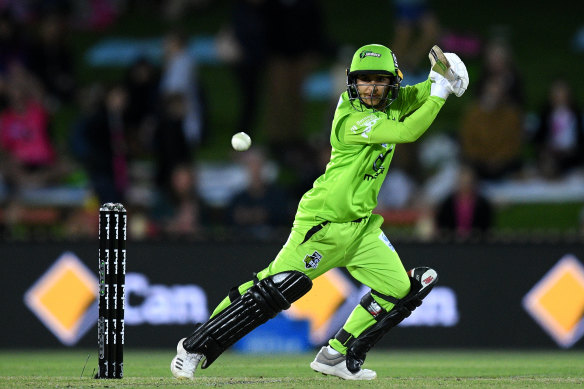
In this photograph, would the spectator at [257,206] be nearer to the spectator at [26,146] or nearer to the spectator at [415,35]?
the spectator at [26,146]

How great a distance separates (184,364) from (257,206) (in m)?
4.78

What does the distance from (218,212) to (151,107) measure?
163cm

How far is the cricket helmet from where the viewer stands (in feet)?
22.5

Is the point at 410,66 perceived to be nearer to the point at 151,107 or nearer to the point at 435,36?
the point at 435,36

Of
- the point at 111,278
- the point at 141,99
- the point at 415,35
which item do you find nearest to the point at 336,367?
the point at 111,278

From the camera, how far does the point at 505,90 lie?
1322cm

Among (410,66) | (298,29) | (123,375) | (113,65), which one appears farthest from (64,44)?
(123,375)

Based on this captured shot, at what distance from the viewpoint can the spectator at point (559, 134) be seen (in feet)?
43.0

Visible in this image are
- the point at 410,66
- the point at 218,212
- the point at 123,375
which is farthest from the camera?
the point at 410,66

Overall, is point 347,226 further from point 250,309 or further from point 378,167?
point 250,309

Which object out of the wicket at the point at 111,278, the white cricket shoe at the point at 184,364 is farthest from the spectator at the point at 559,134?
the wicket at the point at 111,278


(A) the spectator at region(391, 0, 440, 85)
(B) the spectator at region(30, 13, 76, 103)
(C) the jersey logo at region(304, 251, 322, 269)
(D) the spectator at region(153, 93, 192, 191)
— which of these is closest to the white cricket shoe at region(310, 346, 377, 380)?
(C) the jersey logo at region(304, 251, 322, 269)

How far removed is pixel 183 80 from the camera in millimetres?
13773

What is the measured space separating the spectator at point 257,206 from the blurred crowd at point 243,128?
0.01 meters
